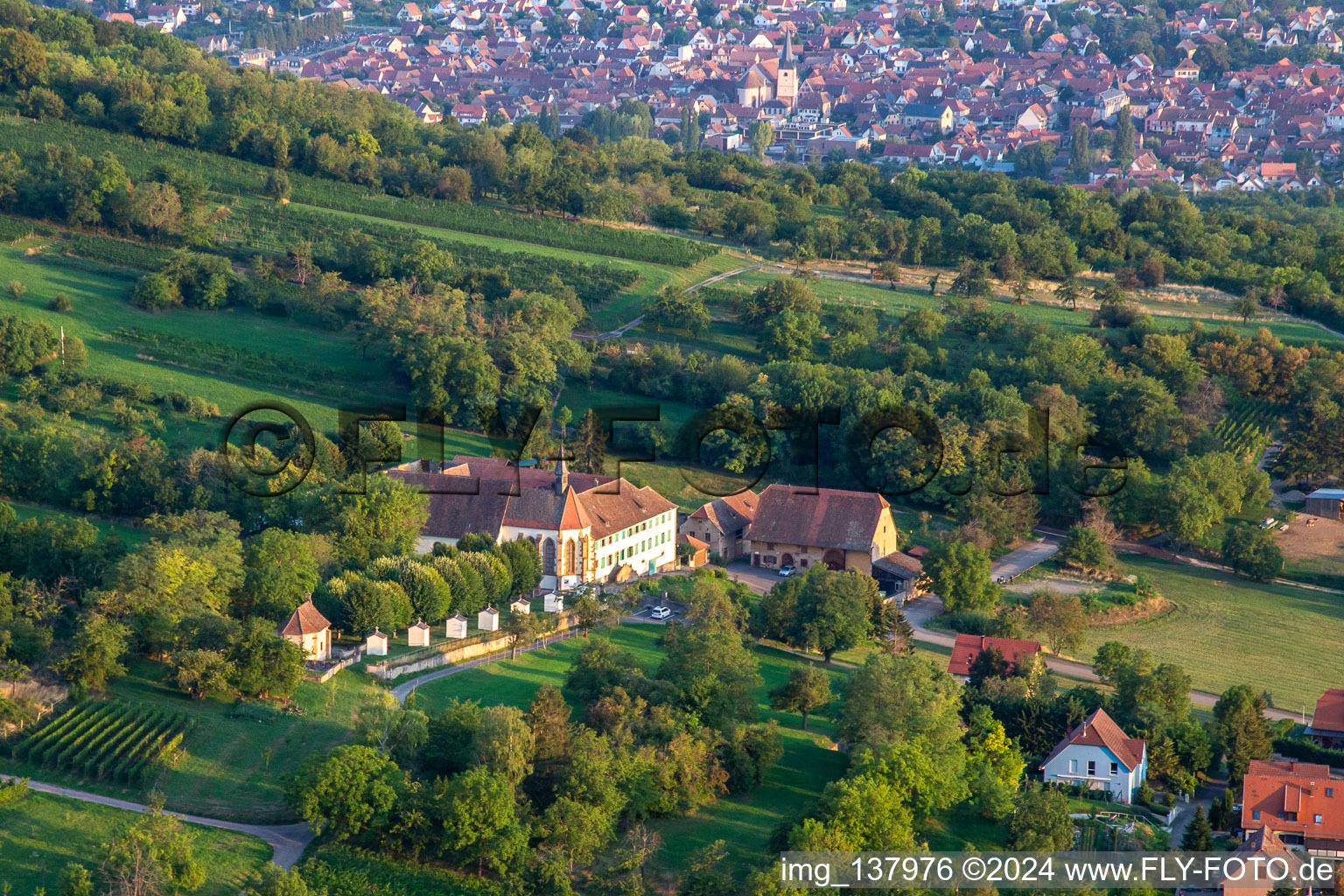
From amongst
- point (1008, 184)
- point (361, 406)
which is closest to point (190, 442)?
point (361, 406)

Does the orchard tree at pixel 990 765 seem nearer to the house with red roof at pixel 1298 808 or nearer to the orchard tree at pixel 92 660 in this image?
the house with red roof at pixel 1298 808

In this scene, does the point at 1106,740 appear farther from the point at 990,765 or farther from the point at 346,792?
the point at 346,792

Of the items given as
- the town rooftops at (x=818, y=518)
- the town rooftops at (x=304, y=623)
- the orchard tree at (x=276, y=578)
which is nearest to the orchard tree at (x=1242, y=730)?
the town rooftops at (x=818, y=518)

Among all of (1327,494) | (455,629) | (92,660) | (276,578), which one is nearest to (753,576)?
(455,629)

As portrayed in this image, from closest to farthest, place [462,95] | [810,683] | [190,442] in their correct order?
[810,683], [190,442], [462,95]

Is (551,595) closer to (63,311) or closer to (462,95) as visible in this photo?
(63,311)
